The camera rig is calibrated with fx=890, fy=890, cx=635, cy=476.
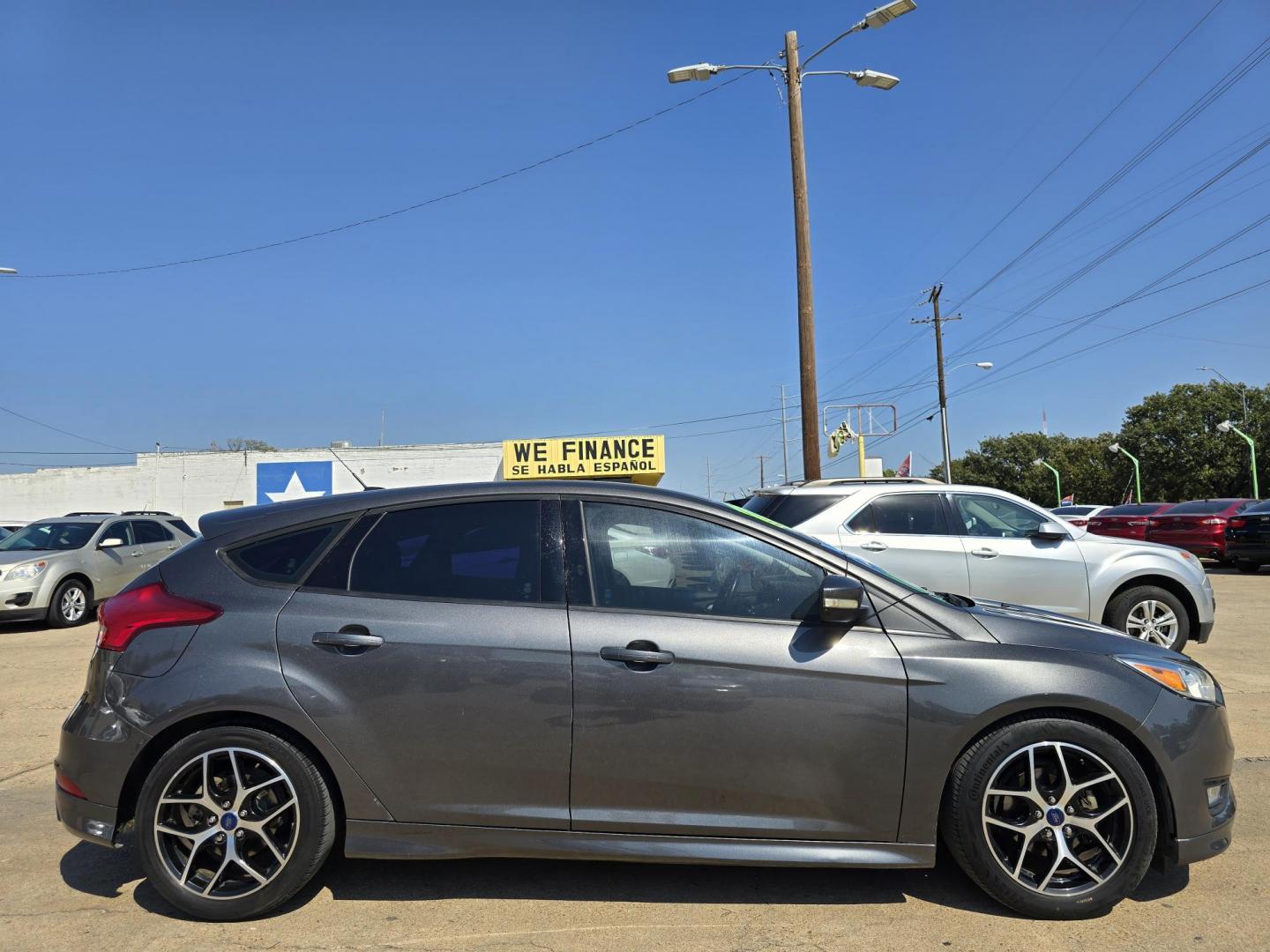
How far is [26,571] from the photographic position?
11.9m

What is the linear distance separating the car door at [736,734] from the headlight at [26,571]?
11.7 meters

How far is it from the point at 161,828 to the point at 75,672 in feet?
21.0

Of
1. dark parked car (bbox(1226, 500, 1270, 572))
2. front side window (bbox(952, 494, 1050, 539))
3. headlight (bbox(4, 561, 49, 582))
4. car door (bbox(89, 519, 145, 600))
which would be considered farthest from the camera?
dark parked car (bbox(1226, 500, 1270, 572))

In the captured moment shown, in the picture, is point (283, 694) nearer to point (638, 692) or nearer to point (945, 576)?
point (638, 692)

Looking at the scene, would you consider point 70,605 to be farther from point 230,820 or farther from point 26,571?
point 230,820

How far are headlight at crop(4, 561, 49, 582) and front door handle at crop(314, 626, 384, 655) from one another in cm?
1097

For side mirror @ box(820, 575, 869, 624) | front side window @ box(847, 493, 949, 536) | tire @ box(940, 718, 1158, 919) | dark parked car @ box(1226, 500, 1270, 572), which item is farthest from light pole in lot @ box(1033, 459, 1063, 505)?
side mirror @ box(820, 575, 869, 624)

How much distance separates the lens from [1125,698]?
3.28m

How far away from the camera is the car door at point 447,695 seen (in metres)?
3.26

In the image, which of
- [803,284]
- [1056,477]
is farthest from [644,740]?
[1056,477]

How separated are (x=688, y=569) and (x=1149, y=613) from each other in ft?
21.0

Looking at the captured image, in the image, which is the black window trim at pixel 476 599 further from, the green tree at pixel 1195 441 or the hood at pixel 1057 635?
the green tree at pixel 1195 441

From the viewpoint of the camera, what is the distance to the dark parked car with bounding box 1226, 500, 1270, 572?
688 inches

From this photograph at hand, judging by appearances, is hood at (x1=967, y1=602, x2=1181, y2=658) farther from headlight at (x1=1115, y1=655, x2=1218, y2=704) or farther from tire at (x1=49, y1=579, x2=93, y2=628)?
tire at (x1=49, y1=579, x2=93, y2=628)
